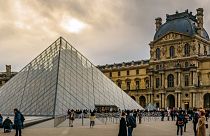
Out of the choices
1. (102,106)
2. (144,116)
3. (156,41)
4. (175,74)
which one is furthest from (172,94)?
(102,106)

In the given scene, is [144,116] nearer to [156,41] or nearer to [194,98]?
[194,98]

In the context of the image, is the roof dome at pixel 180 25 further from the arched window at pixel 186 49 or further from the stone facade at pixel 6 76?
the stone facade at pixel 6 76

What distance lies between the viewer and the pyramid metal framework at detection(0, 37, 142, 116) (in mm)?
31625

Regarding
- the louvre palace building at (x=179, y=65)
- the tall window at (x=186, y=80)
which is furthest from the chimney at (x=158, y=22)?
the tall window at (x=186, y=80)

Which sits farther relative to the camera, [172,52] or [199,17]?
[199,17]

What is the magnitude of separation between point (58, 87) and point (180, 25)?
40707 millimetres

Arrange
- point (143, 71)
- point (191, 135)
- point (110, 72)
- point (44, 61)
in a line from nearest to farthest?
point (191, 135) → point (44, 61) → point (143, 71) → point (110, 72)

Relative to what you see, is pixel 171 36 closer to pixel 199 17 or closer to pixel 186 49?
pixel 186 49

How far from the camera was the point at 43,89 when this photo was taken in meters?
32.8

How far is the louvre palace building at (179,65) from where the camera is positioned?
215ft

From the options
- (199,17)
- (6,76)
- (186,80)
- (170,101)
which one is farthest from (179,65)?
(6,76)

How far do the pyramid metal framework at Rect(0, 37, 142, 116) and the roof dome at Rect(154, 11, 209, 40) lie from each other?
31.5 metres

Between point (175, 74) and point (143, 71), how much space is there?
10018 millimetres

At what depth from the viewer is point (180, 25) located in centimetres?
6838
